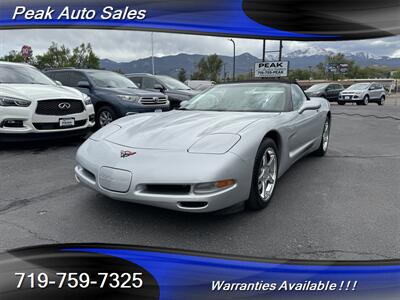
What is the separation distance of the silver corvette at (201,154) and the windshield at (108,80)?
4.09 metres

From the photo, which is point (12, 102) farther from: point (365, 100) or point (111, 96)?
point (365, 100)

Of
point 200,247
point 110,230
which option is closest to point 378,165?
point 200,247

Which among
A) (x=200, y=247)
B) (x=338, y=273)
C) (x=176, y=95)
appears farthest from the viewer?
(x=176, y=95)

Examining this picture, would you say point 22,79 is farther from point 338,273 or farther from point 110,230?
point 338,273

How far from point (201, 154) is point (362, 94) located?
65.0ft

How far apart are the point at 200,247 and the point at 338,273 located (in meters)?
0.97

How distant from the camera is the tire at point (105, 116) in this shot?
6852 millimetres

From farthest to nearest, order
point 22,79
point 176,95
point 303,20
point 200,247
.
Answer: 1. point 176,95
2. point 22,79
3. point 303,20
4. point 200,247

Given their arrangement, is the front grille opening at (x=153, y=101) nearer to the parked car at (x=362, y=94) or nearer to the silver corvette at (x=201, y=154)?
the silver corvette at (x=201, y=154)

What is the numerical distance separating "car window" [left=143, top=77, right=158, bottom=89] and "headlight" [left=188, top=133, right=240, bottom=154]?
7.60 meters

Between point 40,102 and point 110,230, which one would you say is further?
point 40,102

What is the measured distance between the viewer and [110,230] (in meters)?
2.65

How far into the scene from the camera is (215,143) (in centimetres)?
273

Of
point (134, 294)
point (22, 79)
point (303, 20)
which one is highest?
point (303, 20)
